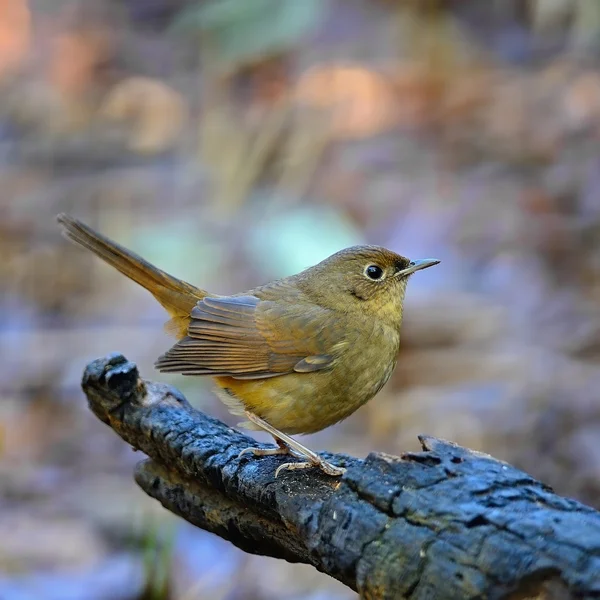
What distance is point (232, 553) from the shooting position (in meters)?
4.50

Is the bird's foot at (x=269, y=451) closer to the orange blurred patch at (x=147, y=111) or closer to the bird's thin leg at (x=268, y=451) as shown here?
the bird's thin leg at (x=268, y=451)

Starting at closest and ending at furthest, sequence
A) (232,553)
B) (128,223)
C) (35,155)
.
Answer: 1. (232,553)
2. (128,223)
3. (35,155)

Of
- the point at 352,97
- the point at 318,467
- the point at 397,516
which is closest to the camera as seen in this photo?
the point at 397,516

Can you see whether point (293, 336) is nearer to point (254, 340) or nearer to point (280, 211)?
point (254, 340)

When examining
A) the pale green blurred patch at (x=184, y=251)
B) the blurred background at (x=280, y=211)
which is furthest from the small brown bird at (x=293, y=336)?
the pale green blurred patch at (x=184, y=251)

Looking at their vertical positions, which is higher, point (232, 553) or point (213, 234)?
point (213, 234)

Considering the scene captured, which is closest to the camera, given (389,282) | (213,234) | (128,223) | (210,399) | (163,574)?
(389,282)

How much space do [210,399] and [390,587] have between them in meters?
3.95

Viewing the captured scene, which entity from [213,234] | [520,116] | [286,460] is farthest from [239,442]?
[520,116]

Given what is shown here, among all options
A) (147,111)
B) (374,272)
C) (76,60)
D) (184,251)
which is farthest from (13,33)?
(374,272)

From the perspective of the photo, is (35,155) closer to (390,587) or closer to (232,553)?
(232,553)

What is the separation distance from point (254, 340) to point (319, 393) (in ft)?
1.08

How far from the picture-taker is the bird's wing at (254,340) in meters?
3.27

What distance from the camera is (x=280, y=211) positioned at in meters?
7.46
